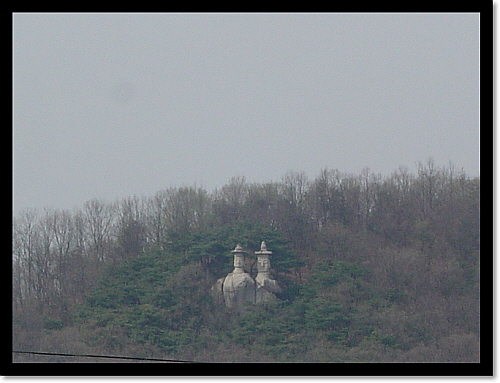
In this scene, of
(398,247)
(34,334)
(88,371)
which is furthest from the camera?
(398,247)

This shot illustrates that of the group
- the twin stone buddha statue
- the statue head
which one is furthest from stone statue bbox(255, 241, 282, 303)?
the statue head

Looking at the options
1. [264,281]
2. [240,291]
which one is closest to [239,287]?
[240,291]

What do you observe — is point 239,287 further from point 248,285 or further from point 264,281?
point 264,281

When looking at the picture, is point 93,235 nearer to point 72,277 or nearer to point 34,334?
point 72,277

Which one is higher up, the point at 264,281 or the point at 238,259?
the point at 238,259

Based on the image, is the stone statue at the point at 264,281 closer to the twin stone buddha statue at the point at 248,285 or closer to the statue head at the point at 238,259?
the twin stone buddha statue at the point at 248,285

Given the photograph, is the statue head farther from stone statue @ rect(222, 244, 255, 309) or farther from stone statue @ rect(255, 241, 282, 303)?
stone statue @ rect(255, 241, 282, 303)

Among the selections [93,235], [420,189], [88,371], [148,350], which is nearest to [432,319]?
[420,189]
